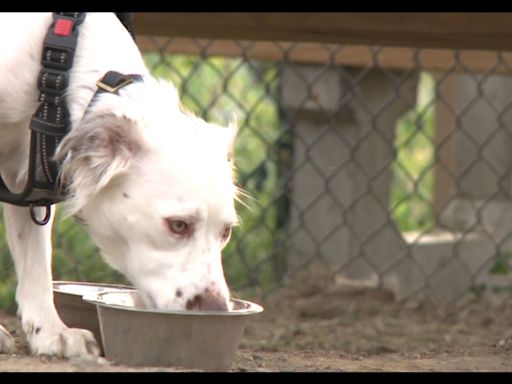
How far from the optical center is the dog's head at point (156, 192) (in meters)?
2.40

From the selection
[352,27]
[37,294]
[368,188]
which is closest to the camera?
[37,294]

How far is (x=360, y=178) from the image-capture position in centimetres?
480

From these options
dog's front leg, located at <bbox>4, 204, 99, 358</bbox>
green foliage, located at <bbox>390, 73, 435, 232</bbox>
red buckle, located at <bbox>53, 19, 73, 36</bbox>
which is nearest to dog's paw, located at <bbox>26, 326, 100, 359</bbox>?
dog's front leg, located at <bbox>4, 204, 99, 358</bbox>

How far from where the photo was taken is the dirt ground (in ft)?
8.92

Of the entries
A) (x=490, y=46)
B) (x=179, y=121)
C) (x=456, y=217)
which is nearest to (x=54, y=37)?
(x=179, y=121)

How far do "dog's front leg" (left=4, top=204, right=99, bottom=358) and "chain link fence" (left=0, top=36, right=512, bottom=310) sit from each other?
5.01 feet

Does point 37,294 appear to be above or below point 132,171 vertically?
below

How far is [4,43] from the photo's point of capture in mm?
2637

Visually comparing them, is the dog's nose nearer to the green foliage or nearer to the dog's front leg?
the dog's front leg

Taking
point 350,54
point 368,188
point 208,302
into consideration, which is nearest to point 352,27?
point 350,54

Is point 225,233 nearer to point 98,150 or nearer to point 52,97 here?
point 98,150

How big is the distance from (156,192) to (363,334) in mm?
1745

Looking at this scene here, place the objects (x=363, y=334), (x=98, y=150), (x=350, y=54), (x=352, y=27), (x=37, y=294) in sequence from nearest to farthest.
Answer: (x=98, y=150) → (x=37, y=294) → (x=352, y=27) → (x=363, y=334) → (x=350, y=54)
